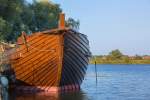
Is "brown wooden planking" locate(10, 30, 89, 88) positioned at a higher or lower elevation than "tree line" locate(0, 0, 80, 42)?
lower

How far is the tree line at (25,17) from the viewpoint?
130 ft

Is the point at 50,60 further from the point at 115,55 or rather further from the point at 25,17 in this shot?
the point at 115,55

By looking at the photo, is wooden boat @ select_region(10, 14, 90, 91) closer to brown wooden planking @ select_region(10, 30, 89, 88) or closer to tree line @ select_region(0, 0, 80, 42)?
brown wooden planking @ select_region(10, 30, 89, 88)

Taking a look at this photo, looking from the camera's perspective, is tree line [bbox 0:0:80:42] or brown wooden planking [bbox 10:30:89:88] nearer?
brown wooden planking [bbox 10:30:89:88]

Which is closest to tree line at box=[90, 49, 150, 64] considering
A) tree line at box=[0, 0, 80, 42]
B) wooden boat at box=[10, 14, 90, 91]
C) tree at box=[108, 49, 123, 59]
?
tree at box=[108, 49, 123, 59]

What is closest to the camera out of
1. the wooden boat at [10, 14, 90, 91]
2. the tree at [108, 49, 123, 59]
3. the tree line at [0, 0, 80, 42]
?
the wooden boat at [10, 14, 90, 91]

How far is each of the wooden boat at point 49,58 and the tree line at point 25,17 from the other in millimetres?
6779

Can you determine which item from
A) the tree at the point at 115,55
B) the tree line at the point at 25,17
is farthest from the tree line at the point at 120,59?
the tree line at the point at 25,17

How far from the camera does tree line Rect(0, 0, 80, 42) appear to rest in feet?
130

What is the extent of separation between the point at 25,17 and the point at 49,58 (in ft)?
66.0

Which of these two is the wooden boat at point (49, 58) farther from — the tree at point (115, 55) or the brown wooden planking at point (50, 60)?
the tree at point (115, 55)

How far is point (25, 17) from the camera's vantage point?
4988 centimetres

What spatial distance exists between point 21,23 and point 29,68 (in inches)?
631

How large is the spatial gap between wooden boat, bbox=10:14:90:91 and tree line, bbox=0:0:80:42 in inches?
267
